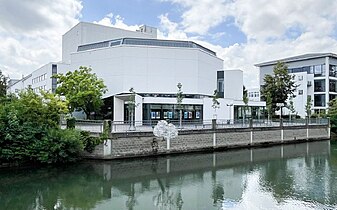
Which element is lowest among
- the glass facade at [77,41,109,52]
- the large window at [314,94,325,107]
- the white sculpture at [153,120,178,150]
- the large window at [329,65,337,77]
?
the white sculpture at [153,120,178,150]

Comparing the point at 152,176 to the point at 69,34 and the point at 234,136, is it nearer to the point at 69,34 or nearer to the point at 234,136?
the point at 234,136

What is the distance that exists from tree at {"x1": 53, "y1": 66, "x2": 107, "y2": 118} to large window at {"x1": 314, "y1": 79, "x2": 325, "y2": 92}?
1733 inches

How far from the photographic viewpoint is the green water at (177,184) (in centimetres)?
1473

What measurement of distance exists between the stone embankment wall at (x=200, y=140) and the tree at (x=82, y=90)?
479 inches

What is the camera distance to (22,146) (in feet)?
69.7

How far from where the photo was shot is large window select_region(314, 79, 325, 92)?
63.6 meters

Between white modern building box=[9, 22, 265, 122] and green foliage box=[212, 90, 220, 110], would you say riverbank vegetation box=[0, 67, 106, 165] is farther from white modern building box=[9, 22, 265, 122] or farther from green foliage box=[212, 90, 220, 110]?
green foliage box=[212, 90, 220, 110]

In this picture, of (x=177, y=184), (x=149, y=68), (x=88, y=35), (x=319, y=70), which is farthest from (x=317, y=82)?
(x=177, y=184)

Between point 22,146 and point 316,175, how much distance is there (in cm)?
1821

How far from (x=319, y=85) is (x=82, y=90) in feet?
153

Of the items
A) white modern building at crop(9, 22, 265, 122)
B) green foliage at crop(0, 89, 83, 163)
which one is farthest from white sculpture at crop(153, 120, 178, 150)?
white modern building at crop(9, 22, 265, 122)

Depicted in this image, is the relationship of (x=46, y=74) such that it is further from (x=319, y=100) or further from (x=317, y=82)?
(x=319, y=100)

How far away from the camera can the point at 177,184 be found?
18.9m

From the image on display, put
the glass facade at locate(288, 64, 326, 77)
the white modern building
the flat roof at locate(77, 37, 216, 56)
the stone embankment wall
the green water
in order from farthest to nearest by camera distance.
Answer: the glass facade at locate(288, 64, 326, 77)
the flat roof at locate(77, 37, 216, 56)
the white modern building
the stone embankment wall
the green water
